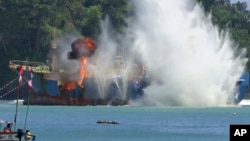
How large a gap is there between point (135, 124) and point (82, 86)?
46006 millimetres

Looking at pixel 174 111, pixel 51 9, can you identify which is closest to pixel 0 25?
pixel 51 9

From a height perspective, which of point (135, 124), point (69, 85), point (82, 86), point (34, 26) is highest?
point (34, 26)

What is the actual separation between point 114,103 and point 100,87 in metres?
2.90

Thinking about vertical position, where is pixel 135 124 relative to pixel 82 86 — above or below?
below

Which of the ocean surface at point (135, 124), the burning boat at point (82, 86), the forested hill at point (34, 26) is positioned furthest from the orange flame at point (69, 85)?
the forested hill at point (34, 26)

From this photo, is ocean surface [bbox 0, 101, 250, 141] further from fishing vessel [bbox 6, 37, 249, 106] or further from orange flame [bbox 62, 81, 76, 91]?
orange flame [bbox 62, 81, 76, 91]

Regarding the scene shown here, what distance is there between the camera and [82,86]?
150000mm

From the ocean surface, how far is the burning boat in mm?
8872

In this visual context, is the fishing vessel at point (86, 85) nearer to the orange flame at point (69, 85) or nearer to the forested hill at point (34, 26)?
the orange flame at point (69, 85)

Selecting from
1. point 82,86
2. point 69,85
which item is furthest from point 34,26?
point 82,86

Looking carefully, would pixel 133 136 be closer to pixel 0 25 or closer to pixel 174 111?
pixel 174 111

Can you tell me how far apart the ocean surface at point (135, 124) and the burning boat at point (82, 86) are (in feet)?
29.1

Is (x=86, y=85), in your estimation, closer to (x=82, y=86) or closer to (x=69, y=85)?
(x=82, y=86)

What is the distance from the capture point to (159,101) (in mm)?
147875
